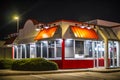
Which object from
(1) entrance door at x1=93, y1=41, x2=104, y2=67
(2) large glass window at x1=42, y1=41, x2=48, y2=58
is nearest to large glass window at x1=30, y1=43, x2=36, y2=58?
(2) large glass window at x1=42, y1=41, x2=48, y2=58

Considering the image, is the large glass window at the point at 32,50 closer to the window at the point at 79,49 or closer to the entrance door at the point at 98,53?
the window at the point at 79,49

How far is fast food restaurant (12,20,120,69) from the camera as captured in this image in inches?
1054

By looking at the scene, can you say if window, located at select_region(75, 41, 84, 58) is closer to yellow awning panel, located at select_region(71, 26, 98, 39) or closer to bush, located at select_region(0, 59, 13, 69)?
yellow awning panel, located at select_region(71, 26, 98, 39)

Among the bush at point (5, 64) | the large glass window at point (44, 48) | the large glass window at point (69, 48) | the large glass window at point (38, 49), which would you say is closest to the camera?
the large glass window at point (69, 48)

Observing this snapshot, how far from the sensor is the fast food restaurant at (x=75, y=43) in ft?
87.9

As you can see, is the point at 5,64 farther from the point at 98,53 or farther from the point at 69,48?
the point at 98,53

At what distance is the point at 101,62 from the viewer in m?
30.5

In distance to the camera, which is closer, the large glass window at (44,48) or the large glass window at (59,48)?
the large glass window at (59,48)

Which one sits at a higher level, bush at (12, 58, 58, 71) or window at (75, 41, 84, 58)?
window at (75, 41, 84, 58)

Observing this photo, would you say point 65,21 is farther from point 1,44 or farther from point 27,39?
point 1,44

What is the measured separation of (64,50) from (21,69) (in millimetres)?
4990

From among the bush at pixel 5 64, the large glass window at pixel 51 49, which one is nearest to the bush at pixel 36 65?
the large glass window at pixel 51 49

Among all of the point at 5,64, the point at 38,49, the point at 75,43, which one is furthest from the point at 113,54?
the point at 5,64

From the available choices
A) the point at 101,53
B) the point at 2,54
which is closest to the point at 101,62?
the point at 101,53
